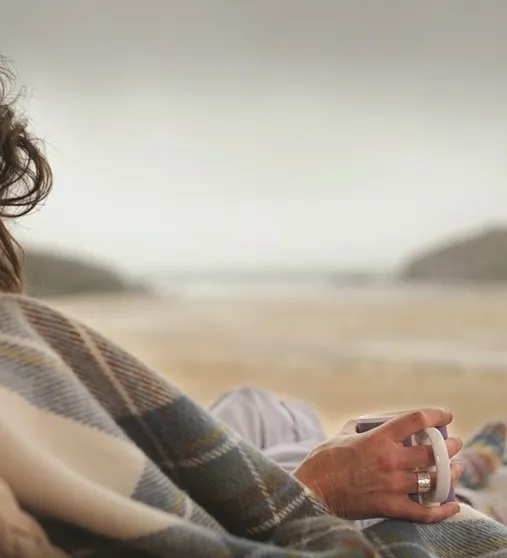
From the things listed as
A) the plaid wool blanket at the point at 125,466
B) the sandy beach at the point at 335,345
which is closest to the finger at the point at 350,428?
the plaid wool blanket at the point at 125,466

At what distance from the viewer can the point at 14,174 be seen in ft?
2.05

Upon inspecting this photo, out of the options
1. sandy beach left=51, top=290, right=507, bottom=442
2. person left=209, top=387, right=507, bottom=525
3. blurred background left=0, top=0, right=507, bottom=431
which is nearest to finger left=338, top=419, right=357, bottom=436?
person left=209, top=387, right=507, bottom=525

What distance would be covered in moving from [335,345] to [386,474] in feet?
5.38

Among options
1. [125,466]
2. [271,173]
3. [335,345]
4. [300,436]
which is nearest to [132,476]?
[125,466]

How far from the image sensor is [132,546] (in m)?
0.37

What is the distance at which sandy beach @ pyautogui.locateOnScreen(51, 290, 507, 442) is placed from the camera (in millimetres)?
1879

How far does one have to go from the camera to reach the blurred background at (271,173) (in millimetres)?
2154

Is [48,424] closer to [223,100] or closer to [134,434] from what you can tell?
[134,434]

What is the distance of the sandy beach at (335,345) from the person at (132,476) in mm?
1183

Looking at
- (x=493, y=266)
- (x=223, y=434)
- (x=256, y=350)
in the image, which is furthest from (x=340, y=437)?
(x=493, y=266)

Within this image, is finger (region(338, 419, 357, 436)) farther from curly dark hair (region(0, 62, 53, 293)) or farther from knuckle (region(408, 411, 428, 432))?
curly dark hair (region(0, 62, 53, 293))

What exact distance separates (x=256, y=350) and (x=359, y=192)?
1.89ft

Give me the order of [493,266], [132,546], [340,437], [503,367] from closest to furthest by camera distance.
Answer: [132,546]
[340,437]
[503,367]
[493,266]

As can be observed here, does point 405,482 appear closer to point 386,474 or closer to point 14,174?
point 386,474
